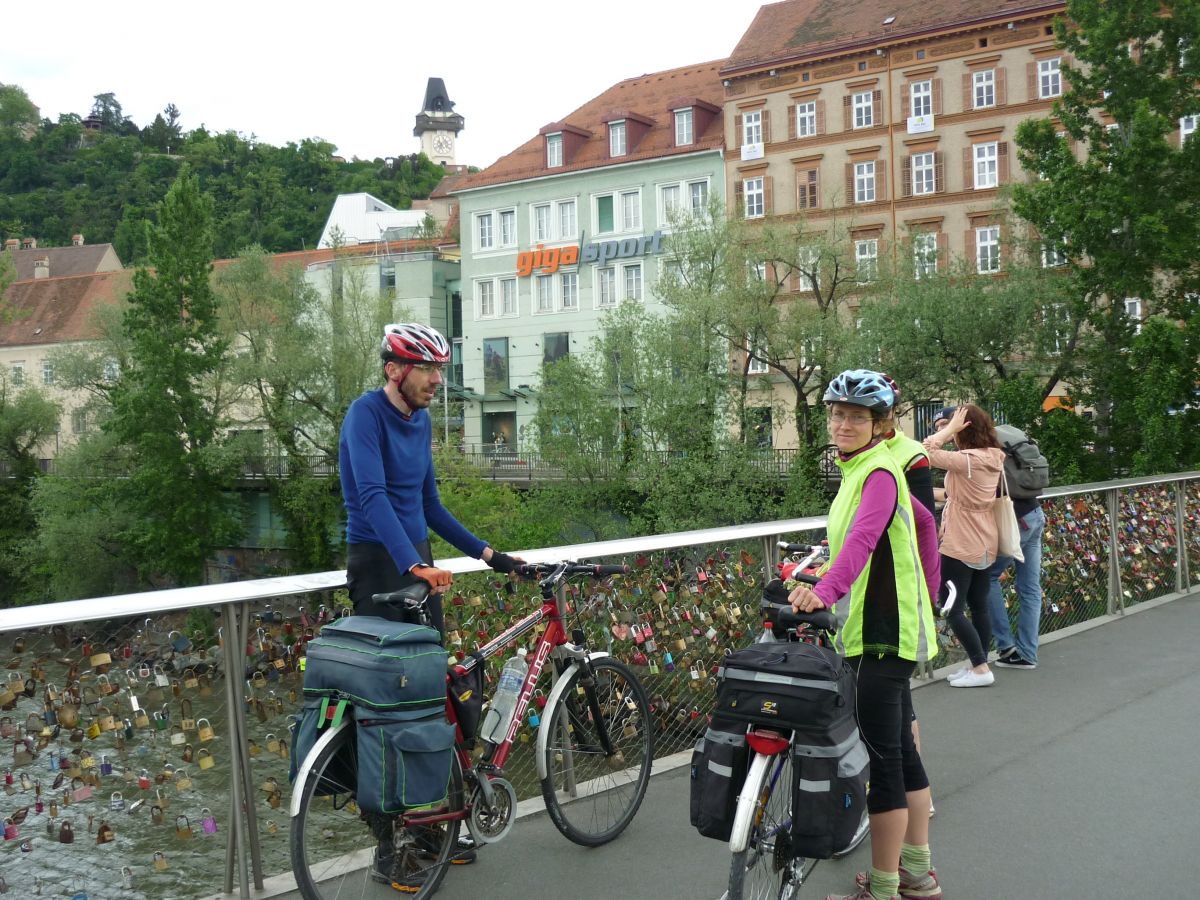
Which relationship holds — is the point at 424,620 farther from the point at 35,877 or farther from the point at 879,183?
the point at 879,183

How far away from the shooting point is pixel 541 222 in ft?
185

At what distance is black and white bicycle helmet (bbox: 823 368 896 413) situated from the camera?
13.5 feet

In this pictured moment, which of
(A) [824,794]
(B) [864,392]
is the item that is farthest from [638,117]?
(A) [824,794]

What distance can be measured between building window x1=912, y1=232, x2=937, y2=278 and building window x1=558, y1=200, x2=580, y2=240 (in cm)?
2247

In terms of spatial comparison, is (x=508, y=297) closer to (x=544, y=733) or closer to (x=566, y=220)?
(x=566, y=220)

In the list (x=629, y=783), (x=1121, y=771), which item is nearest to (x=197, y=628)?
(x=629, y=783)

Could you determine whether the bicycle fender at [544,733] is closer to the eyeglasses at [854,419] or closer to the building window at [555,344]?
the eyeglasses at [854,419]

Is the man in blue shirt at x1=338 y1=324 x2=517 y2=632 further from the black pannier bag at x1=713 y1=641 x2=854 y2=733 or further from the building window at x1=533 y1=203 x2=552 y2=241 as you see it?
the building window at x1=533 y1=203 x2=552 y2=241

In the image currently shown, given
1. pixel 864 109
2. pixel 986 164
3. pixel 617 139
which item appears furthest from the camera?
pixel 617 139

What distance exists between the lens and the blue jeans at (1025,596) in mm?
8594

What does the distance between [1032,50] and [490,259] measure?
81.4 ft

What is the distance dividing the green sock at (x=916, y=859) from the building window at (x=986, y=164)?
43889 millimetres

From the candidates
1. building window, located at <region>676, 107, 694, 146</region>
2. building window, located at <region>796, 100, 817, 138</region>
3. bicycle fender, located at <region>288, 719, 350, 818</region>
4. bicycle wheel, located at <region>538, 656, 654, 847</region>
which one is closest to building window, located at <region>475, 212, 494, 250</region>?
building window, located at <region>676, 107, 694, 146</region>

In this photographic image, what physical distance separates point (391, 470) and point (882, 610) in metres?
1.75
